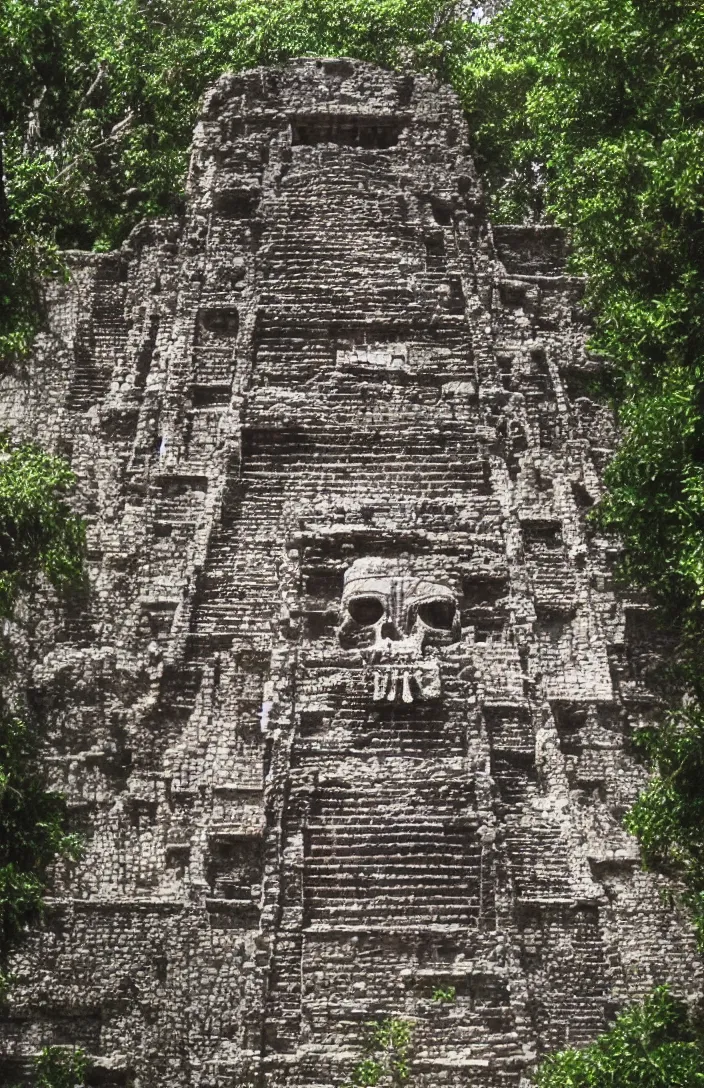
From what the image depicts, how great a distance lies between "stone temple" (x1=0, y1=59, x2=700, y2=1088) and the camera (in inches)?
448

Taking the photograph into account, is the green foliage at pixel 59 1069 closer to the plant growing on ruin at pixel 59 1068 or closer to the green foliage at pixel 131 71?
the plant growing on ruin at pixel 59 1068

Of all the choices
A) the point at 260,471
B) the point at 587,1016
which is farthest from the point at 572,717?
the point at 260,471

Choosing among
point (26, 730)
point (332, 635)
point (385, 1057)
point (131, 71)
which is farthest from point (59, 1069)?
point (131, 71)

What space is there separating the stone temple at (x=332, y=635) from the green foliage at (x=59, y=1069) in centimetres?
14

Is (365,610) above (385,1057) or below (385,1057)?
above

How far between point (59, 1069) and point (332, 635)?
12.6 feet

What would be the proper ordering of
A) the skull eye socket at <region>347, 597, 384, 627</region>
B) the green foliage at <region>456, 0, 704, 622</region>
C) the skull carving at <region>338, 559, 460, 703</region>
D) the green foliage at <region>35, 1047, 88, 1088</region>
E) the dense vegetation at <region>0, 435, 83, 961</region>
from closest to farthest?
the dense vegetation at <region>0, 435, 83, 961</region> → the green foliage at <region>35, 1047, 88, 1088</region> → the green foliage at <region>456, 0, 704, 622</region> → the skull carving at <region>338, 559, 460, 703</region> → the skull eye socket at <region>347, 597, 384, 627</region>

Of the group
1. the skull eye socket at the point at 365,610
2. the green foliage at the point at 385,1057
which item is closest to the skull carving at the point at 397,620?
the skull eye socket at the point at 365,610

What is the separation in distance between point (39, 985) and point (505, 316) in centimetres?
703

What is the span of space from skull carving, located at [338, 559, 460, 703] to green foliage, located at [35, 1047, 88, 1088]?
140 inches

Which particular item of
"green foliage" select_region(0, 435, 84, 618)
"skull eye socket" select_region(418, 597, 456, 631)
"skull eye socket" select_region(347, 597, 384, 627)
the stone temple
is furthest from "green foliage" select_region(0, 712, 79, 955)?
"skull eye socket" select_region(418, 597, 456, 631)

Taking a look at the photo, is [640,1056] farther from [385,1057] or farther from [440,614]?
[440,614]

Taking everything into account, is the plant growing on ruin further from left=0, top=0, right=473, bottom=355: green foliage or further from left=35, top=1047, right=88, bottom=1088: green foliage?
left=0, top=0, right=473, bottom=355: green foliage

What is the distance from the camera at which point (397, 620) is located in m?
12.6
